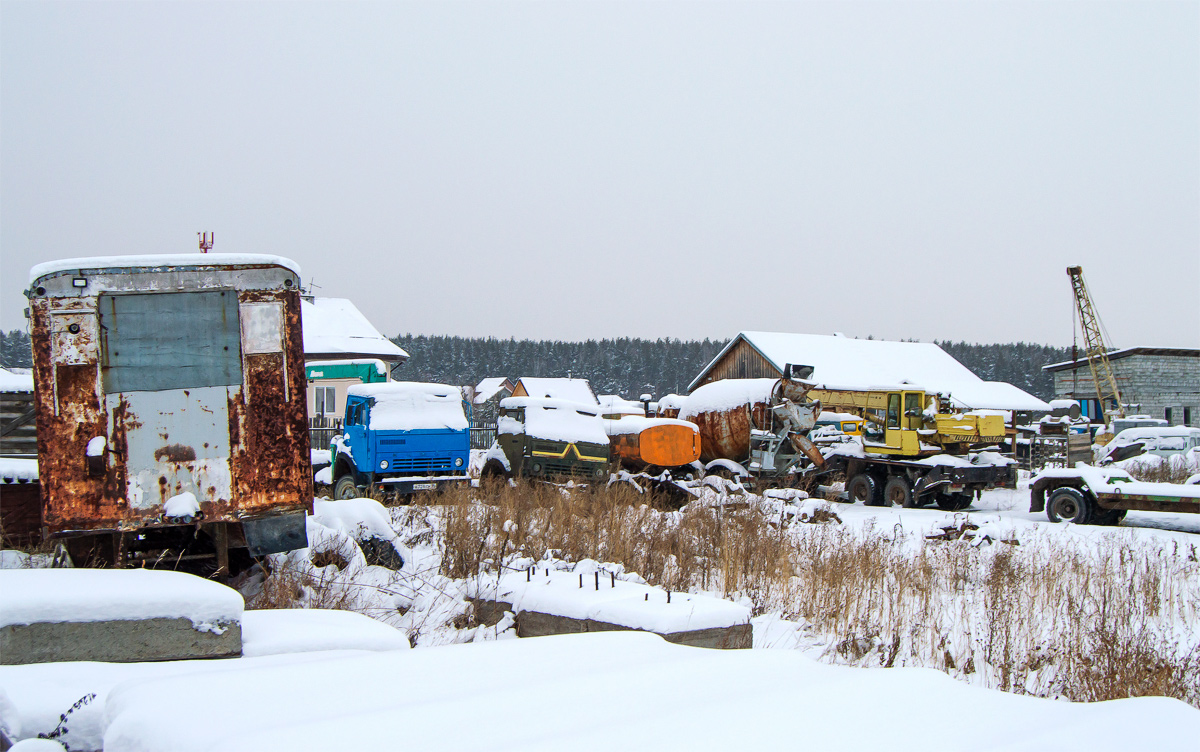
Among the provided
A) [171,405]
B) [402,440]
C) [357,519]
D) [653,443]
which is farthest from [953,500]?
[171,405]

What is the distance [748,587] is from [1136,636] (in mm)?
3250

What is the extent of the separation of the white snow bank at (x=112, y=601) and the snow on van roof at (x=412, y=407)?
1009cm

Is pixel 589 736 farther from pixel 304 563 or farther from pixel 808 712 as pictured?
pixel 304 563

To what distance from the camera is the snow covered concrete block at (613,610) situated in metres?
4.82

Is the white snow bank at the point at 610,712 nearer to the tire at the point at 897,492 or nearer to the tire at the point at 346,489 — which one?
→ the tire at the point at 346,489

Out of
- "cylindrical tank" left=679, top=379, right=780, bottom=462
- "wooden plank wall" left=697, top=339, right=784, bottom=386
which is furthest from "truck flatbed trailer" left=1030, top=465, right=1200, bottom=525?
"wooden plank wall" left=697, top=339, right=784, bottom=386

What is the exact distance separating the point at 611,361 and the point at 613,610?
10301 centimetres

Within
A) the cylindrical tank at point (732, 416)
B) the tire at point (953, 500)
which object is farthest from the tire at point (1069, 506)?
the cylindrical tank at point (732, 416)

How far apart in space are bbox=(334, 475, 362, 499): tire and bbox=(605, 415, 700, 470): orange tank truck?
213 inches

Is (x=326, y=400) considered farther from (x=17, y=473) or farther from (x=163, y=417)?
(x=163, y=417)

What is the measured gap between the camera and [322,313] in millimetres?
40719

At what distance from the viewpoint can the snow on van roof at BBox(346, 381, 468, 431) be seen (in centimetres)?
1464

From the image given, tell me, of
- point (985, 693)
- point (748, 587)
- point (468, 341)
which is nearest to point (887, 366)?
point (748, 587)

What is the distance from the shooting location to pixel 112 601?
421cm
